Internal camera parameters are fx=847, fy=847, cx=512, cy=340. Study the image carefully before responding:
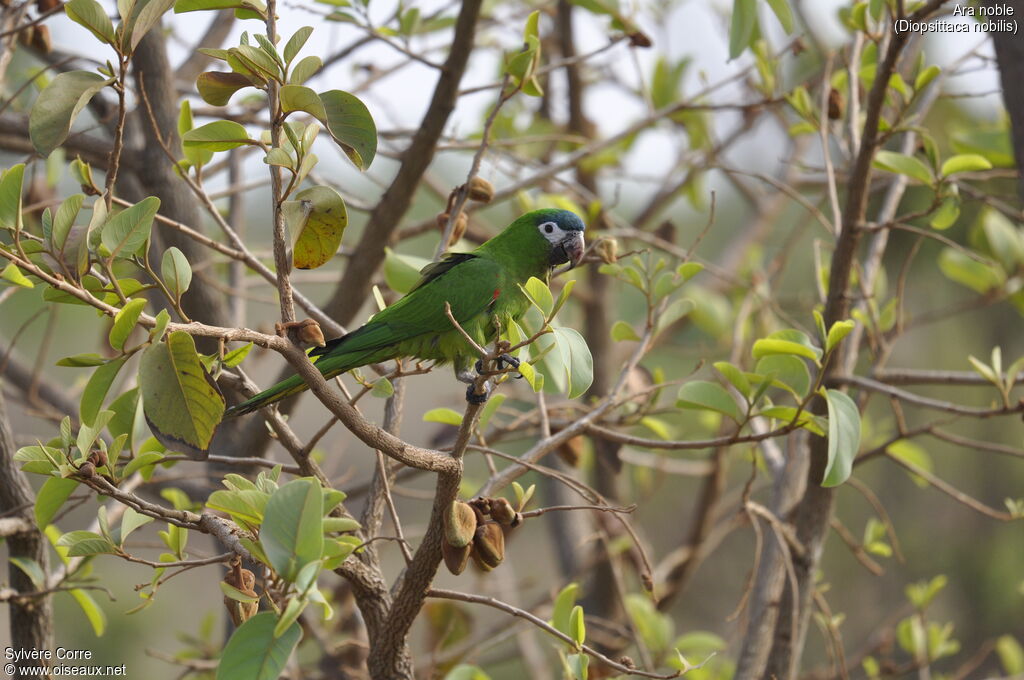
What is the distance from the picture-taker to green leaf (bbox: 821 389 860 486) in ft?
5.54

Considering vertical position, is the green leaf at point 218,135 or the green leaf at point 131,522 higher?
the green leaf at point 218,135

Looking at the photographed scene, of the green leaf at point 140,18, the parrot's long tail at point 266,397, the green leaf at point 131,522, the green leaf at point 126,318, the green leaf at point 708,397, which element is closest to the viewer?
the green leaf at point 126,318

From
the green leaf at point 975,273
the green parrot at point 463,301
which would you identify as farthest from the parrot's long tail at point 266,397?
the green leaf at point 975,273

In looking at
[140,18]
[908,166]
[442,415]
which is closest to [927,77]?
[908,166]

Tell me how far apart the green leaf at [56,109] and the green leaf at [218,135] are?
0.51 feet

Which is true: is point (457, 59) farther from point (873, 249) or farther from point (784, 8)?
point (873, 249)

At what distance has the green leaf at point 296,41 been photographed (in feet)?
4.62

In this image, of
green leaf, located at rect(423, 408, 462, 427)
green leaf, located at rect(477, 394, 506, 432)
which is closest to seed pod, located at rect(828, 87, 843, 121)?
green leaf, located at rect(477, 394, 506, 432)

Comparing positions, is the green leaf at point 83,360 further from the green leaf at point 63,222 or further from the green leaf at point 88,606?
the green leaf at point 88,606

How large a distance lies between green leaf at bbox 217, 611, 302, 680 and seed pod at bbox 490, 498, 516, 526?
489 millimetres

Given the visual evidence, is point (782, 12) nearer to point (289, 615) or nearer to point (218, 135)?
point (218, 135)

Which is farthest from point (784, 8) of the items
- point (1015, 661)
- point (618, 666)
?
point (1015, 661)

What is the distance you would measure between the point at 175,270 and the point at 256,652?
0.65 metres

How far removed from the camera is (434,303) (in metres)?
2.46
